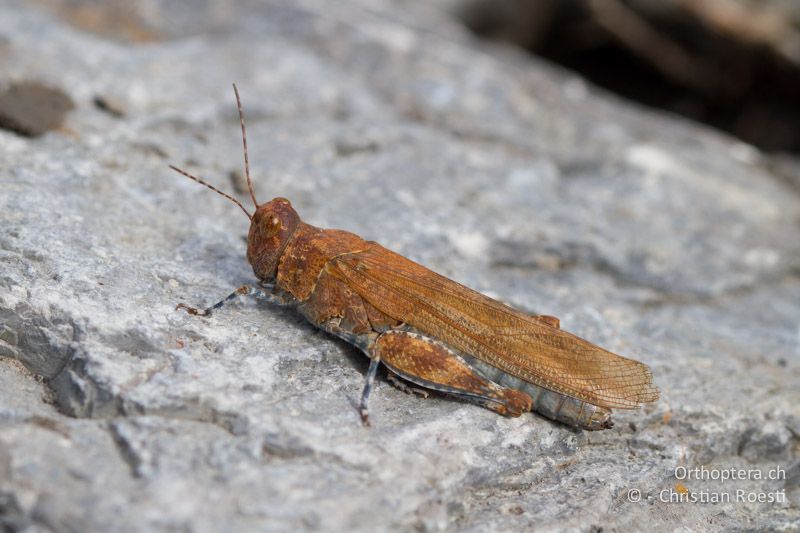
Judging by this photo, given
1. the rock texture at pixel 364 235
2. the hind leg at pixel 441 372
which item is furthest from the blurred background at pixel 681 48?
the hind leg at pixel 441 372

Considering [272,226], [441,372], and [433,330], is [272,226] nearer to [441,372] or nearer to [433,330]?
[433,330]

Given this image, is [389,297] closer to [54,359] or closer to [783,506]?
A: [54,359]

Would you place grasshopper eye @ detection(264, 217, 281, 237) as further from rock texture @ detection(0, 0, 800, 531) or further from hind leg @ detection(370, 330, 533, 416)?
hind leg @ detection(370, 330, 533, 416)

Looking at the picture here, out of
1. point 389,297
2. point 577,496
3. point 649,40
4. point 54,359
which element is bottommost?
point 54,359

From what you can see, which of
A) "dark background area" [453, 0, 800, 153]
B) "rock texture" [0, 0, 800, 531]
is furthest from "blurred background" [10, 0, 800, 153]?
"rock texture" [0, 0, 800, 531]

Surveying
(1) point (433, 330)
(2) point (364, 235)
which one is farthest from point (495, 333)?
(2) point (364, 235)

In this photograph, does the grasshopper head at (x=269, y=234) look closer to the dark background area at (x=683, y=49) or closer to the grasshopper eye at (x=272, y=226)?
the grasshopper eye at (x=272, y=226)

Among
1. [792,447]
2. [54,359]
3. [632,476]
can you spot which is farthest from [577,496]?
[54,359]
